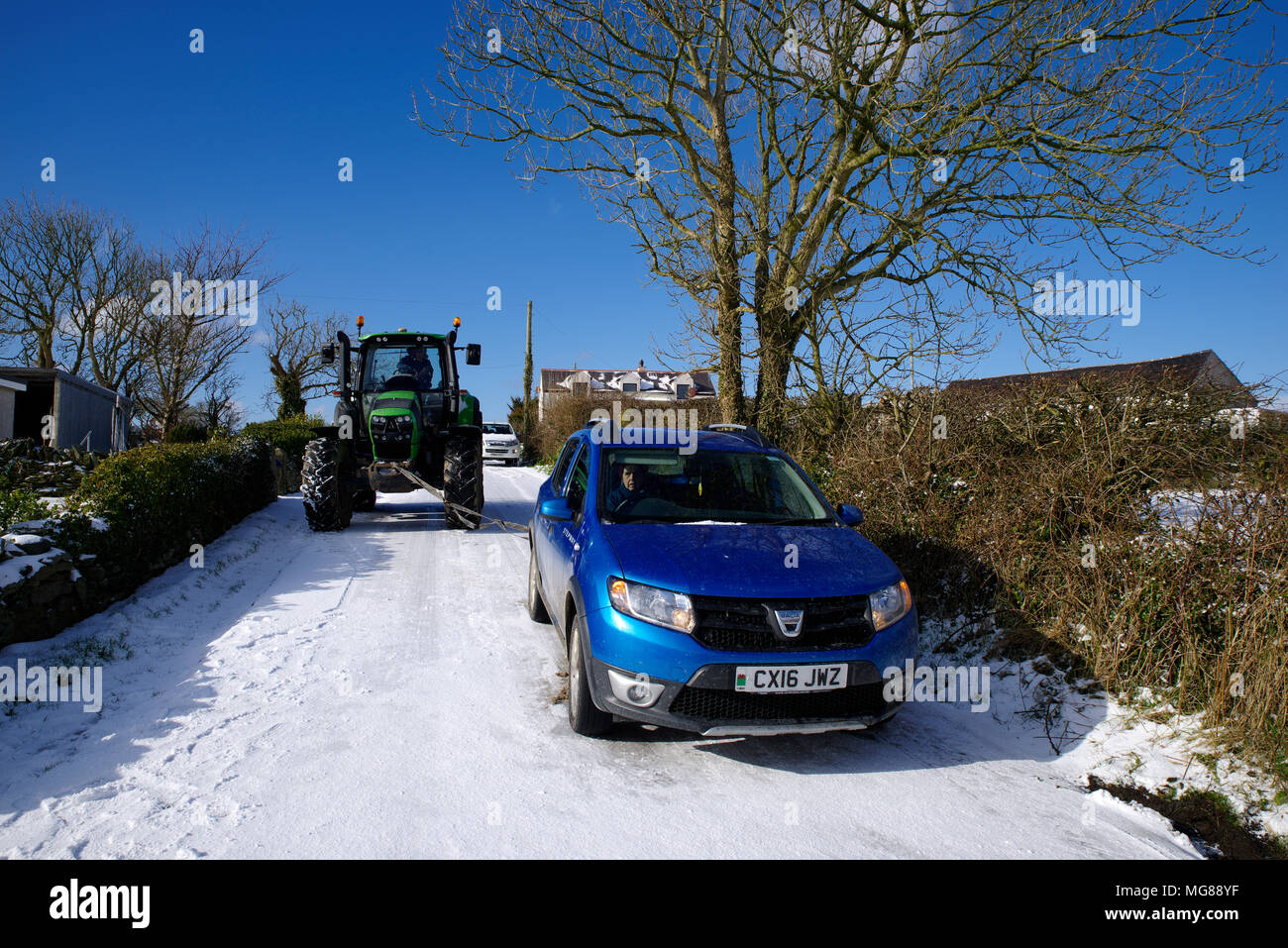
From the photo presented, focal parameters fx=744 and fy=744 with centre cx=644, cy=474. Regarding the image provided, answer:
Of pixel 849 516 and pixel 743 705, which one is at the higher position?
pixel 849 516

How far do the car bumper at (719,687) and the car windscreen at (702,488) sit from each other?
3.38 feet

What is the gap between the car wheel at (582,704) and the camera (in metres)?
3.99

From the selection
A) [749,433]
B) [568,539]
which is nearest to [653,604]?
[568,539]

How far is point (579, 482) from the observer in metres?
5.29

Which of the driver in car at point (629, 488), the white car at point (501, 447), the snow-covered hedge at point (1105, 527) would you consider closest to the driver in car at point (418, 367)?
the snow-covered hedge at point (1105, 527)

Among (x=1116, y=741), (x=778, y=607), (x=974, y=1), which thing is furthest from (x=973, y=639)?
(x=974, y=1)

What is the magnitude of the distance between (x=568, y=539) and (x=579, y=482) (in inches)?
26.0

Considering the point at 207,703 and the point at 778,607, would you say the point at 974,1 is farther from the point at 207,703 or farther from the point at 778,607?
the point at 207,703

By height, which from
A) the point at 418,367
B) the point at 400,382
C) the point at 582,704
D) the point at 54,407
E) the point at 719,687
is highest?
the point at 418,367

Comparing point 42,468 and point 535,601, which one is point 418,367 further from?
point 42,468

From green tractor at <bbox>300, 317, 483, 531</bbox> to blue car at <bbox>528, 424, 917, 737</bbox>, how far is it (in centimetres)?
644

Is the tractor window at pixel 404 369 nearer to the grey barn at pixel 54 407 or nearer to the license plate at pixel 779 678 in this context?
the license plate at pixel 779 678

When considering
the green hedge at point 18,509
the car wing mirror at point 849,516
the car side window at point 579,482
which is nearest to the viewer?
the car wing mirror at point 849,516

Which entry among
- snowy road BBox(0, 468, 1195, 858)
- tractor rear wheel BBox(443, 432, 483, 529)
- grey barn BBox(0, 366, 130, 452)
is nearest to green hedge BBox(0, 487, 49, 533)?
snowy road BBox(0, 468, 1195, 858)
